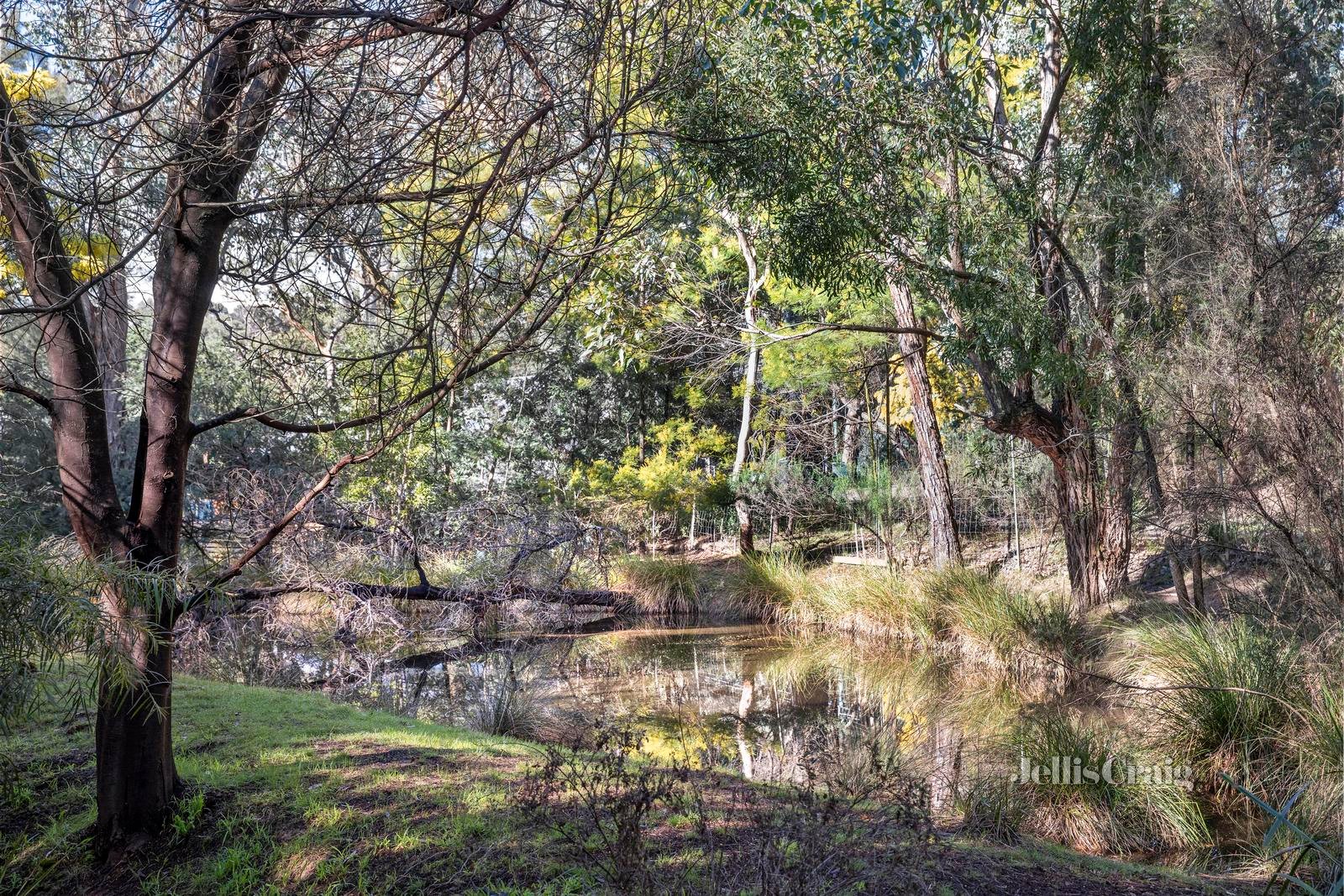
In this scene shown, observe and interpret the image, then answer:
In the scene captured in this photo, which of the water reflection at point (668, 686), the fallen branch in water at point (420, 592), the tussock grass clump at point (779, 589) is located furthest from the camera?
the tussock grass clump at point (779, 589)

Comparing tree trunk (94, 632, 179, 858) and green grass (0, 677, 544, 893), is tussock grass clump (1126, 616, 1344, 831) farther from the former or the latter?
tree trunk (94, 632, 179, 858)

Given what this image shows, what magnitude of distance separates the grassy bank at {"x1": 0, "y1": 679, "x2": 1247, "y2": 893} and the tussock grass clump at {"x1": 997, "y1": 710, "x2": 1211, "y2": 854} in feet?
2.55

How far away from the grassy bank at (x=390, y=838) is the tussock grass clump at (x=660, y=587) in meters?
9.59

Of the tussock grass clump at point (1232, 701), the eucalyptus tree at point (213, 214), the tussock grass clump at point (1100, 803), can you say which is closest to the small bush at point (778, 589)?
the tussock grass clump at point (1232, 701)

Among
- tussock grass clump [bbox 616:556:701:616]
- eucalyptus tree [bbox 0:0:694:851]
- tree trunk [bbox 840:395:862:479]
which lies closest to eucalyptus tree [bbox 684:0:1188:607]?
eucalyptus tree [bbox 0:0:694:851]

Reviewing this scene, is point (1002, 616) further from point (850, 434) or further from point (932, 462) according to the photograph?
point (850, 434)

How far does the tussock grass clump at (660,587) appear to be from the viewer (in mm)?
14492

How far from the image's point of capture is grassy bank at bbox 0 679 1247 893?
3.29 meters

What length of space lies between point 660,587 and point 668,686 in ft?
16.8

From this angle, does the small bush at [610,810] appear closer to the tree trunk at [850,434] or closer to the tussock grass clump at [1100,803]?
the tussock grass clump at [1100,803]

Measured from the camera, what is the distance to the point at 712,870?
2.90m

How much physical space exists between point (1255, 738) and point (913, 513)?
919cm

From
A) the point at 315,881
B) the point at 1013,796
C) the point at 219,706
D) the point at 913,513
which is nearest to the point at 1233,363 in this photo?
the point at 1013,796

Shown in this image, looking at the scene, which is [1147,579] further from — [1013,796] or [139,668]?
[139,668]
